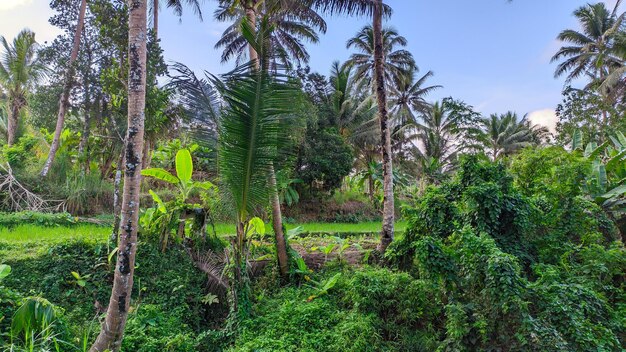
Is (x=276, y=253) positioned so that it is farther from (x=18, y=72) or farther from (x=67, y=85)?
(x=18, y=72)

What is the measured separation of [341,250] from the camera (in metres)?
7.16

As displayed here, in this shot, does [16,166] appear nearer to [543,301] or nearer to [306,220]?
[306,220]

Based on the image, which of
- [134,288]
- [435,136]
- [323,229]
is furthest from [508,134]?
[134,288]

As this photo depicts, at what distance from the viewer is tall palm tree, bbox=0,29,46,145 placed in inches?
641

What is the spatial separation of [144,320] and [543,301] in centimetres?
548

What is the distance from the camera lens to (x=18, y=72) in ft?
55.6

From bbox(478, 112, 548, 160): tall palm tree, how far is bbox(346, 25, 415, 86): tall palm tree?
32.1 ft

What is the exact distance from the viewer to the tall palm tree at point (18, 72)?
53.4 ft

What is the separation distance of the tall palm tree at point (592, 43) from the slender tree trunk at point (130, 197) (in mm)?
26190

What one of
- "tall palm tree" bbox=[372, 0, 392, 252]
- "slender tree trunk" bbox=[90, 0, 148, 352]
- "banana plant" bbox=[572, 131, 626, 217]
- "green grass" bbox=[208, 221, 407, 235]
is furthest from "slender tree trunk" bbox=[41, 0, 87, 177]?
"banana plant" bbox=[572, 131, 626, 217]

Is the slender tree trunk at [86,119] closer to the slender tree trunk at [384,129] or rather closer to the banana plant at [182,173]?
the banana plant at [182,173]

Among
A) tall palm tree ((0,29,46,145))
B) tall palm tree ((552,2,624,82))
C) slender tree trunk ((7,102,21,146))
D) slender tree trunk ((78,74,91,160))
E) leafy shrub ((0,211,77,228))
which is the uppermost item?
tall palm tree ((552,2,624,82))

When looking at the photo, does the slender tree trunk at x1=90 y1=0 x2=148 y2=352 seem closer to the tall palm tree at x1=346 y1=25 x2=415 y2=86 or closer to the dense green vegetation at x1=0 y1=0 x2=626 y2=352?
the dense green vegetation at x1=0 y1=0 x2=626 y2=352

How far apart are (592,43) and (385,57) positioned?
43.0 feet
